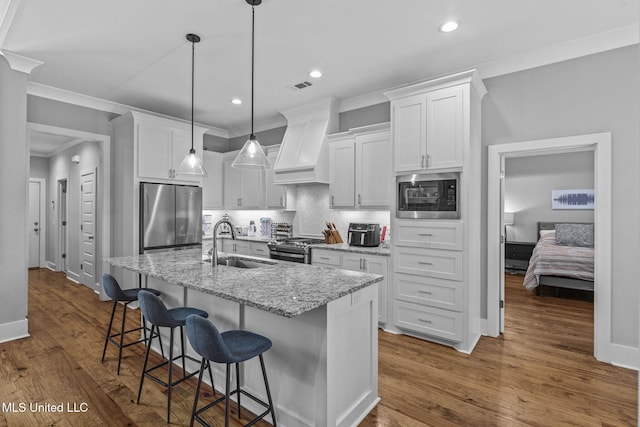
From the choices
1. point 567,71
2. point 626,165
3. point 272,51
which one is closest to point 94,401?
point 272,51

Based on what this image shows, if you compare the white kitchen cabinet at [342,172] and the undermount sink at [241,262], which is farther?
the white kitchen cabinet at [342,172]

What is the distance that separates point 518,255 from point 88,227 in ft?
26.9

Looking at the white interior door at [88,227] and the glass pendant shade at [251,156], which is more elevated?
the glass pendant shade at [251,156]

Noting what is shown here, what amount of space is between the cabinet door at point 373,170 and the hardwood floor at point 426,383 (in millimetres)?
1571

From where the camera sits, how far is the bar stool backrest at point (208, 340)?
1.65 m

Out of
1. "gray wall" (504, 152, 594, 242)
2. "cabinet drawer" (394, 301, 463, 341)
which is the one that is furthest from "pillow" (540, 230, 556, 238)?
"cabinet drawer" (394, 301, 463, 341)

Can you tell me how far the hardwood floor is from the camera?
220cm

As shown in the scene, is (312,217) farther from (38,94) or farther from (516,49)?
(38,94)

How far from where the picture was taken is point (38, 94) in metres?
4.11

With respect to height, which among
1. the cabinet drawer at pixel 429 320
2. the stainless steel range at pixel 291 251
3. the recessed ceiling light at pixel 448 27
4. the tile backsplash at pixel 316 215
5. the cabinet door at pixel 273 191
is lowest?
the cabinet drawer at pixel 429 320

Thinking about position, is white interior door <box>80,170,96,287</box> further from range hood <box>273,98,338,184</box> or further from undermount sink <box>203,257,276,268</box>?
undermount sink <box>203,257,276,268</box>

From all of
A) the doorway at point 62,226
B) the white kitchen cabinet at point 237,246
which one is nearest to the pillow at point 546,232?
the white kitchen cabinet at point 237,246

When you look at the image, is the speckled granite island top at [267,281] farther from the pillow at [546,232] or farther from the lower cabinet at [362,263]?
the pillow at [546,232]

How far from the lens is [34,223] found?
25.8 feet
